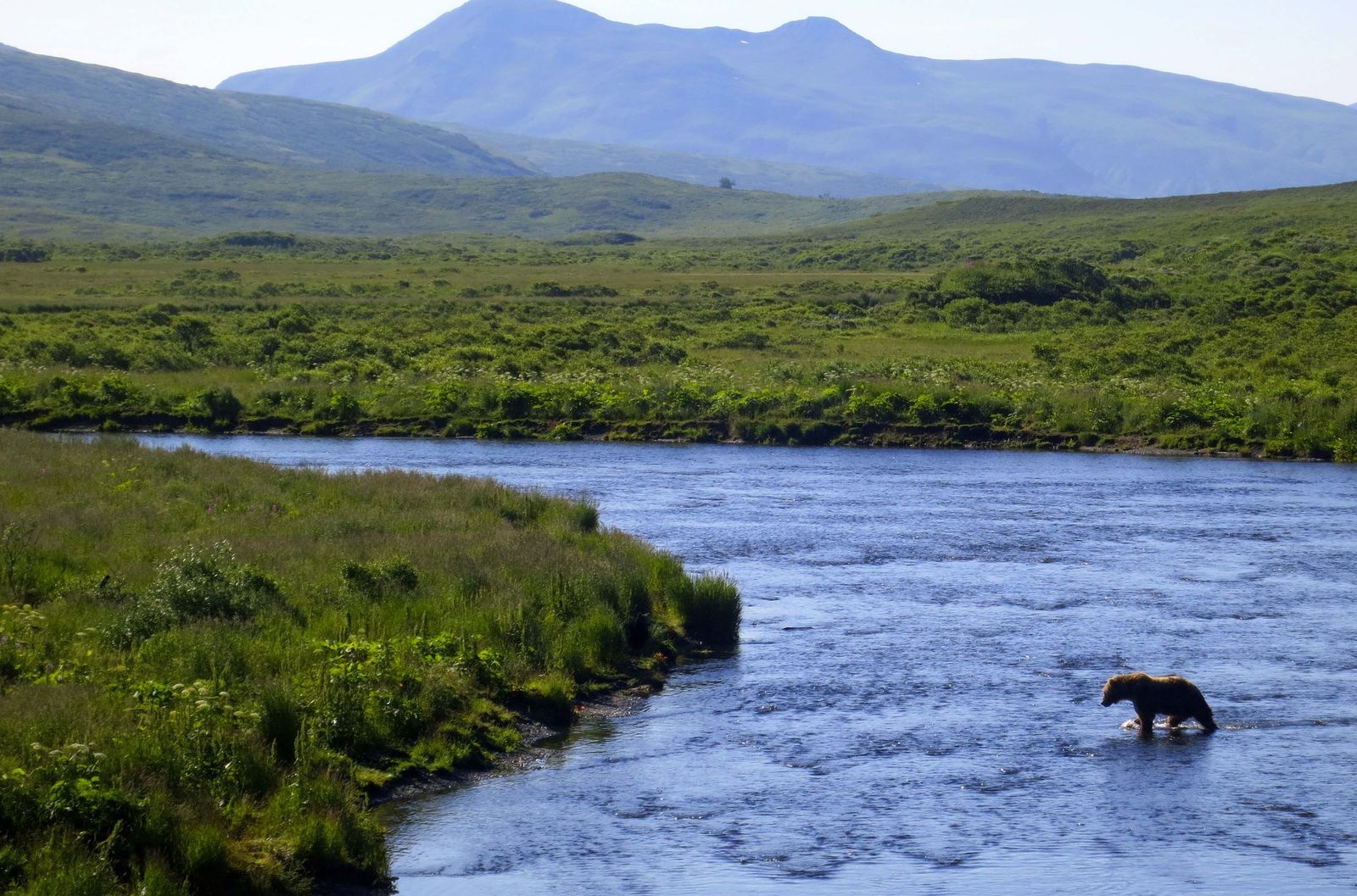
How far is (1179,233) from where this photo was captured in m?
113

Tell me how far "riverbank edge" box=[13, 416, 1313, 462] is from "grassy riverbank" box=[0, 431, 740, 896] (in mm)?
20919

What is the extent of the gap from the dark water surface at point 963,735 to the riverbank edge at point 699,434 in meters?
13.8

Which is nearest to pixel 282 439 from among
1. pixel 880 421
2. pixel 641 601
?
pixel 880 421

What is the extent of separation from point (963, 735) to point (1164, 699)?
2288mm

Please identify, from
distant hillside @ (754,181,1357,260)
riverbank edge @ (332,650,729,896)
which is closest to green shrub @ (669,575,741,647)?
riverbank edge @ (332,650,729,896)

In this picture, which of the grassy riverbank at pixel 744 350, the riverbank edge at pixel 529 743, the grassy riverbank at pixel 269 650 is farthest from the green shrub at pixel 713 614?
the grassy riverbank at pixel 744 350

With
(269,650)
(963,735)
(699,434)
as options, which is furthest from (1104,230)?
(269,650)

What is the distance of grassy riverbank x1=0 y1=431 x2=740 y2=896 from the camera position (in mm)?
11430

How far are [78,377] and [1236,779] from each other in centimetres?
4586

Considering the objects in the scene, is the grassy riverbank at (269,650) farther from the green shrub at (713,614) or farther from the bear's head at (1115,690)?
the bear's head at (1115,690)

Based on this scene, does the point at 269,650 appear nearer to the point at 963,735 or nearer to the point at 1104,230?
the point at 963,735

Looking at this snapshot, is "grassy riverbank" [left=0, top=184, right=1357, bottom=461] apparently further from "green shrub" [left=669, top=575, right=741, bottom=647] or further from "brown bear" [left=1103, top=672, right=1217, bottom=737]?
"brown bear" [left=1103, top=672, right=1217, bottom=737]

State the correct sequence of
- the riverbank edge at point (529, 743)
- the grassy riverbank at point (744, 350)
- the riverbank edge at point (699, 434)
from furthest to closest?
the grassy riverbank at point (744, 350) → the riverbank edge at point (699, 434) → the riverbank edge at point (529, 743)

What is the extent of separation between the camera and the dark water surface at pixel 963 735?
13.0 m
